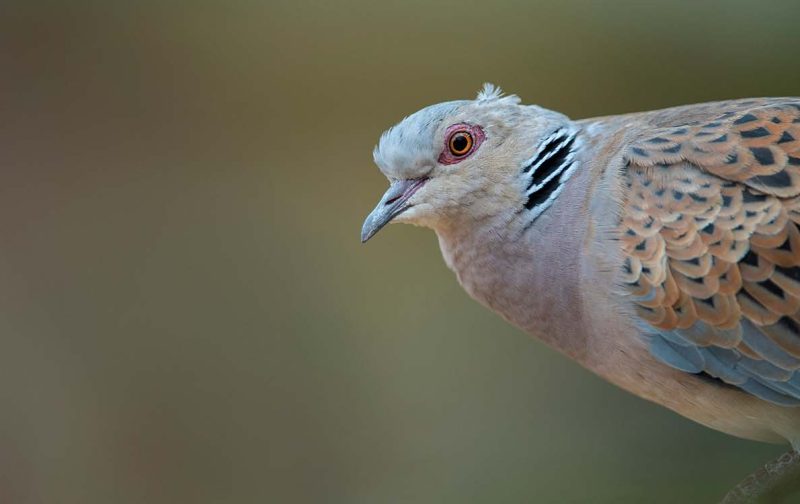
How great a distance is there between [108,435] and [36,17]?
1.81 meters

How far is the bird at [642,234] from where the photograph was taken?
1973mm

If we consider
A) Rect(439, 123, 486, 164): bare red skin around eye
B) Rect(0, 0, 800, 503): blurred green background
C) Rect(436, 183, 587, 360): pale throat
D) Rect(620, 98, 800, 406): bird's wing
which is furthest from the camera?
Rect(0, 0, 800, 503): blurred green background

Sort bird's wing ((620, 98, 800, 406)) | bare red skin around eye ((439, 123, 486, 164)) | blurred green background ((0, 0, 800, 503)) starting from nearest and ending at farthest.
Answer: bird's wing ((620, 98, 800, 406)) → bare red skin around eye ((439, 123, 486, 164)) → blurred green background ((0, 0, 800, 503))

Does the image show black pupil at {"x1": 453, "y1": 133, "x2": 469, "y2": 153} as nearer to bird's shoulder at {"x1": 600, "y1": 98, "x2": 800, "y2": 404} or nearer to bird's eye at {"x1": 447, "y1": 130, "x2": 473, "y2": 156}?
bird's eye at {"x1": 447, "y1": 130, "x2": 473, "y2": 156}

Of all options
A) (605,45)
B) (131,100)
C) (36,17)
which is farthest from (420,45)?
(36,17)

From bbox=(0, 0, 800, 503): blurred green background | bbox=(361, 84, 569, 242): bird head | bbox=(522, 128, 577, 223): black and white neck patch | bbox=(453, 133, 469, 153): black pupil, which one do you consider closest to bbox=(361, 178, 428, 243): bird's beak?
bbox=(361, 84, 569, 242): bird head

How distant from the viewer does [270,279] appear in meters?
4.31

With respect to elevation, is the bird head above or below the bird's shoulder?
above

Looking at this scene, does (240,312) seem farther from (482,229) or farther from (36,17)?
(482,229)

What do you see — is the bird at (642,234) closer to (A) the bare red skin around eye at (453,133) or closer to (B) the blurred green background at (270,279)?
(A) the bare red skin around eye at (453,133)

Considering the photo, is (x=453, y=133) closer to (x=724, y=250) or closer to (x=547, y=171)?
(x=547, y=171)

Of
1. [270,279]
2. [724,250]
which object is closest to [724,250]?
[724,250]

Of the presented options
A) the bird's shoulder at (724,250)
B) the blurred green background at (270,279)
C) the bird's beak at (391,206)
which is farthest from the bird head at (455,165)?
the blurred green background at (270,279)

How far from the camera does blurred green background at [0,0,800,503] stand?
402 cm
